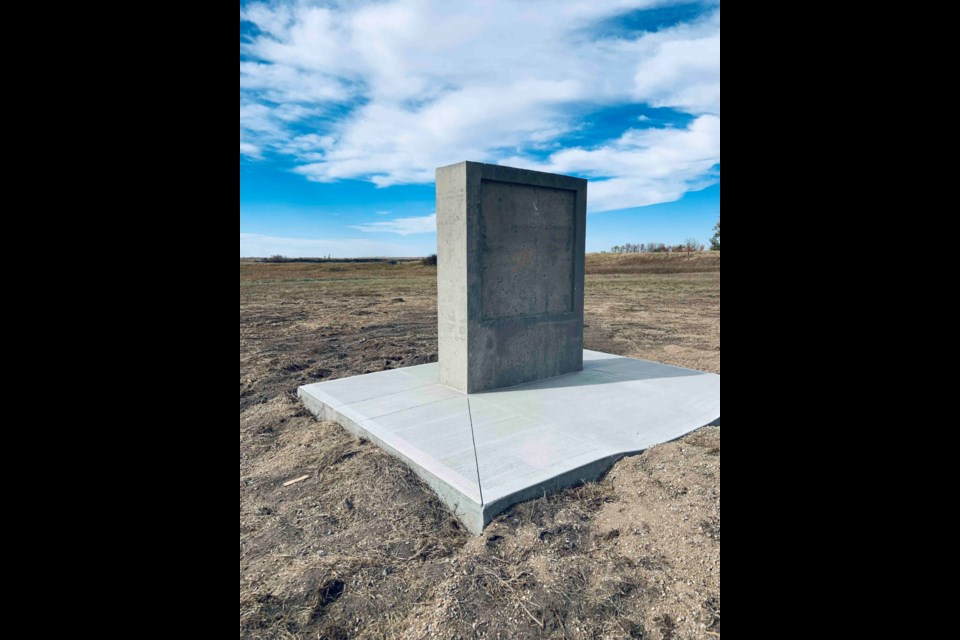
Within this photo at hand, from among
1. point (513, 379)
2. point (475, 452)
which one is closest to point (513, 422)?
point (475, 452)

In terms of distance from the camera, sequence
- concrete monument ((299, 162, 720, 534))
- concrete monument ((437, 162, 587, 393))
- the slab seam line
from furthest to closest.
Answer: concrete monument ((437, 162, 587, 393))
concrete monument ((299, 162, 720, 534))
the slab seam line

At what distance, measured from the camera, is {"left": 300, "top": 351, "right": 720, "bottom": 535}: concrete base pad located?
4062mm

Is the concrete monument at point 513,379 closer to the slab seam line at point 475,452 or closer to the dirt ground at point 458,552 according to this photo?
the slab seam line at point 475,452

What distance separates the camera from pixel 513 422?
526cm

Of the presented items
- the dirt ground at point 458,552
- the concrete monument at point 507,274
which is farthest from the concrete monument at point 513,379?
the dirt ground at point 458,552

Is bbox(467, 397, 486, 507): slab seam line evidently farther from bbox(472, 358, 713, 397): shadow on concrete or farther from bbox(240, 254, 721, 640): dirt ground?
bbox(472, 358, 713, 397): shadow on concrete

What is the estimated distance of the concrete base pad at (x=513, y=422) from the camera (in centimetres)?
406

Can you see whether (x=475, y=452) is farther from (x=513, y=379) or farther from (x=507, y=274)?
(x=507, y=274)

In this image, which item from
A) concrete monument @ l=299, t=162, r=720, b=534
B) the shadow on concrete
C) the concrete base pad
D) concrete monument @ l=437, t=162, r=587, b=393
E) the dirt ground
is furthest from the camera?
the shadow on concrete

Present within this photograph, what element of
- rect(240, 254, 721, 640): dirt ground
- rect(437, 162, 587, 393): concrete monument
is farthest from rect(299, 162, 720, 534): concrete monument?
rect(240, 254, 721, 640): dirt ground
